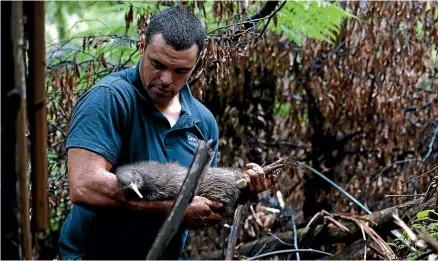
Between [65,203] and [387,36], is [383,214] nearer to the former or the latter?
[387,36]

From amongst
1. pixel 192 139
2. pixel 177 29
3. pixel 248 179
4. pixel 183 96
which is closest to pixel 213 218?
pixel 248 179

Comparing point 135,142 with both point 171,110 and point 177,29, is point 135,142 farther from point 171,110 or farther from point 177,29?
point 177,29

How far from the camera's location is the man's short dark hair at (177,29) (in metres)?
Answer: 3.63

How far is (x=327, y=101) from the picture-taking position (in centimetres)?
661

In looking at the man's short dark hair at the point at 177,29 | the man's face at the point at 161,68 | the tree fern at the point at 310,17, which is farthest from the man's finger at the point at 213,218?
the tree fern at the point at 310,17

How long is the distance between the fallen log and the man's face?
2016mm

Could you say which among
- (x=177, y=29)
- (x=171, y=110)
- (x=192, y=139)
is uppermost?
(x=177, y=29)

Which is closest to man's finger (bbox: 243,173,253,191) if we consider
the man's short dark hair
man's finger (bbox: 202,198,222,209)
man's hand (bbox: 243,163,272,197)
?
man's hand (bbox: 243,163,272,197)

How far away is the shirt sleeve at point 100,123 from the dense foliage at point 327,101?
97.7 inches

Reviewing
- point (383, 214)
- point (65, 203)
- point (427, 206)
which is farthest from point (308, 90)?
point (427, 206)

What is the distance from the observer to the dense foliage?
6332mm

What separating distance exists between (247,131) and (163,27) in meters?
3.47

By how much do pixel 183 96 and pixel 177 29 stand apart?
1.59 ft

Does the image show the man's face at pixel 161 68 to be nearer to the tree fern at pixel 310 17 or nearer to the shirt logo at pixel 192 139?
the shirt logo at pixel 192 139
